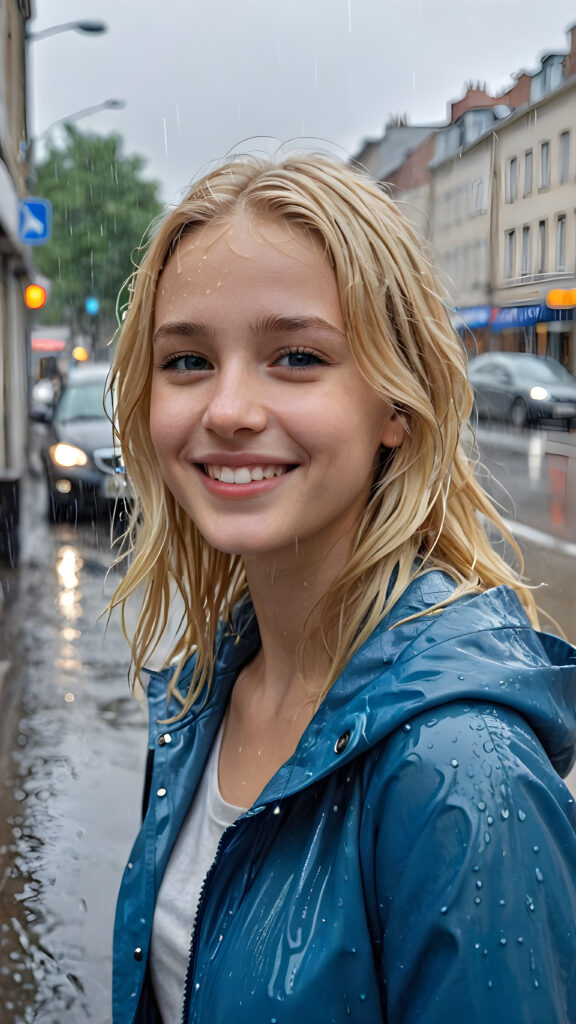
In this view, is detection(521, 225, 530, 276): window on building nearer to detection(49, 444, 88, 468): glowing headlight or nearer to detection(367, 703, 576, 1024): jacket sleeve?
detection(49, 444, 88, 468): glowing headlight

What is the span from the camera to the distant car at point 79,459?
36.1 ft

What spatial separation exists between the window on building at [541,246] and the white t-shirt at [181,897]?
9.10m

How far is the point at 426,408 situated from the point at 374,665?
0.40 metres

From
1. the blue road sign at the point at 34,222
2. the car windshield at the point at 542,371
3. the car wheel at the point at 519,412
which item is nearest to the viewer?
the blue road sign at the point at 34,222

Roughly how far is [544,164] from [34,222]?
758 cm

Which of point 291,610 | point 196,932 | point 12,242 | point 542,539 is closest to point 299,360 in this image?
point 291,610

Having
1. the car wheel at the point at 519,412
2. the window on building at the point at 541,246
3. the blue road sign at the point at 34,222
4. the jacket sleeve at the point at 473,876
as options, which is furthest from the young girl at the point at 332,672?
the car wheel at the point at 519,412

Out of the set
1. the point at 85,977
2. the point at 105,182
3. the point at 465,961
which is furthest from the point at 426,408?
the point at 105,182

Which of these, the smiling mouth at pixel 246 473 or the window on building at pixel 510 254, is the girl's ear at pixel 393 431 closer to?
the smiling mouth at pixel 246 473

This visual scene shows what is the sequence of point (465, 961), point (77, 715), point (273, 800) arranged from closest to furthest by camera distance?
point (465, 961) < point (273, 800) < point (77, 715)

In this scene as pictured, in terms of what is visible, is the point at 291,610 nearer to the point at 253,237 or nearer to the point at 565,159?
the point at 253,237

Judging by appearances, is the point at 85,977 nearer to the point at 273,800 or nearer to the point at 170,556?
the point at 170,556

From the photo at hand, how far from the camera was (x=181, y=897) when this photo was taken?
64.0 inches

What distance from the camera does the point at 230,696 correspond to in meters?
1.92
